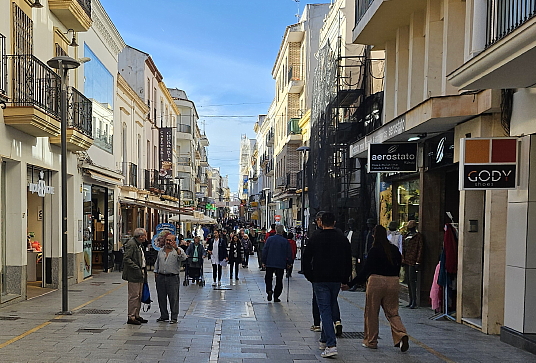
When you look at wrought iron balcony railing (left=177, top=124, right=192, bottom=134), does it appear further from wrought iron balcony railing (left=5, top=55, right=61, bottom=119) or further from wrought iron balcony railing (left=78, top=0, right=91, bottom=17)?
wrought iron balcony railing (left=5, top=55, right=61, bottom=119)

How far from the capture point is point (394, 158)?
13.6 metres

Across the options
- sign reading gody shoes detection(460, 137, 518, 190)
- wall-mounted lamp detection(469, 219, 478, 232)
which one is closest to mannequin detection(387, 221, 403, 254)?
wall-mounted lamp detection(469, 219, 478, 232)

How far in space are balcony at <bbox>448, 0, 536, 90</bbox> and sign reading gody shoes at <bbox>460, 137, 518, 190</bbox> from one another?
3.22ft

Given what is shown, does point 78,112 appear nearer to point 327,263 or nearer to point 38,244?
point 38,244

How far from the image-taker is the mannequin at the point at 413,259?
42.1 feet

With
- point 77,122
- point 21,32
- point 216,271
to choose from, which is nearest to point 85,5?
point 77,122

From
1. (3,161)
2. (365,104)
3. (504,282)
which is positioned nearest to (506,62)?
(504,282)

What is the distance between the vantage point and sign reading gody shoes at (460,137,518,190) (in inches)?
346

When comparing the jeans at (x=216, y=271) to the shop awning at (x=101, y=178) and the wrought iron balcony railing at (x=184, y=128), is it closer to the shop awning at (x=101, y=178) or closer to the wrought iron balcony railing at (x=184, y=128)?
the shop awning at (x=101, y=178)

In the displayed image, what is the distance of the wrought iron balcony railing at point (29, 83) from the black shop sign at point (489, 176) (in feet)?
29.1

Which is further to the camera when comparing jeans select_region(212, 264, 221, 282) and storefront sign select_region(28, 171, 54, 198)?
jeans select_region(212, 264, 221, 282)

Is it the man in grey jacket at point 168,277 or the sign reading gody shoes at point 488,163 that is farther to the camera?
the man in grey jacket at point 168,277

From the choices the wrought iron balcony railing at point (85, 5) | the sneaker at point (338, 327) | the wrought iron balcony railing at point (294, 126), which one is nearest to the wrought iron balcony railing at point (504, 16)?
the sneaker at point (338, 327)

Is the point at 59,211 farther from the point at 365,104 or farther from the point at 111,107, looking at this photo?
the point at 365,104
